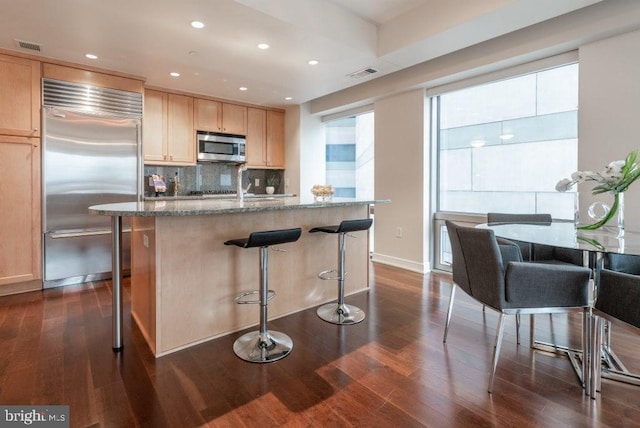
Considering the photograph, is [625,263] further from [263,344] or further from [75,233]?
[75,233]

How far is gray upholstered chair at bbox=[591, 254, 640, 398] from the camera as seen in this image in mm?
1610

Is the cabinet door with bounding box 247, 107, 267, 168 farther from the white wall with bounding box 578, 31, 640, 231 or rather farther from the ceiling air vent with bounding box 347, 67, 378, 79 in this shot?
the white wall with bounding box 578, 31, 640, 231

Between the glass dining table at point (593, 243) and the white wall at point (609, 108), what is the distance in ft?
2.14

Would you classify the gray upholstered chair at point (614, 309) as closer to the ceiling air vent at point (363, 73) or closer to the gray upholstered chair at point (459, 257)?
the gray upholstered chair at point (459, 257)

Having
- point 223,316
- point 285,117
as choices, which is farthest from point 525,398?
point 285,117

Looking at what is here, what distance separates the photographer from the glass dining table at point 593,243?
180 cm

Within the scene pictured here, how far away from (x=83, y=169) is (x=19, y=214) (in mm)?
743

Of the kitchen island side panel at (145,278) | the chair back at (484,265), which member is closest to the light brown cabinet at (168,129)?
the kitchen island side panel at (145,278)

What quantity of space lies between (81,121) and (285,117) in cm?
318

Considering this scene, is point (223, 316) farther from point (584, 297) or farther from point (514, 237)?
point (584, 297)

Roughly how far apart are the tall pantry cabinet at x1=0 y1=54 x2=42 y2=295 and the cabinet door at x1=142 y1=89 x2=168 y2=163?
3.91 ft

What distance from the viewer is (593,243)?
1912mm

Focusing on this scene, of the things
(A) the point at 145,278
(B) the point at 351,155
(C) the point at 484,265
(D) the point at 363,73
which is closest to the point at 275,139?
(B) the point at 351,155

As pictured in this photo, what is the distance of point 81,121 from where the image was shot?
3709 mm
